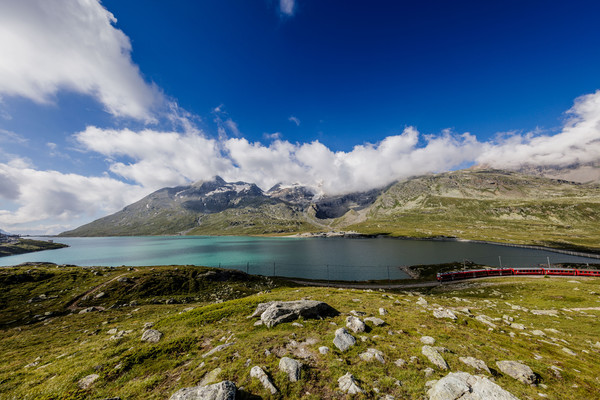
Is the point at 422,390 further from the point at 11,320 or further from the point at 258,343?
the point at 11,320

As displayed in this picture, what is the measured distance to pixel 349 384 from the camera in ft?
33.6

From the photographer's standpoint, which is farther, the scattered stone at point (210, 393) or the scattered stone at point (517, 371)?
the scattered stone at point (517, 371)

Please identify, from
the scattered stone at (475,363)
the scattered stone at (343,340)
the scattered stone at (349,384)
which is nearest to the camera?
the scattered stone at (349,384)

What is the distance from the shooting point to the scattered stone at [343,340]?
1412 centimetres

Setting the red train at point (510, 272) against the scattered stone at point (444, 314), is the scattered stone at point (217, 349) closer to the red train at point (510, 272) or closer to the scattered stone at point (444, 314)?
the scattered stone at point (444, 314)

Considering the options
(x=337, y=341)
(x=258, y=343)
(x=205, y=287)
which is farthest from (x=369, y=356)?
(x=205, y=287)

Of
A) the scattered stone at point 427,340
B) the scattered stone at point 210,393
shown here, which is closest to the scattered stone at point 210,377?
the scattered stone at point 210,393

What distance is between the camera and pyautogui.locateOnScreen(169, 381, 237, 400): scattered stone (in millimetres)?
8828

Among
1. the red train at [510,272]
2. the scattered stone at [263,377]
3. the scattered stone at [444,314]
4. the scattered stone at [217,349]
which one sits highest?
the scattered stone at [263,377]

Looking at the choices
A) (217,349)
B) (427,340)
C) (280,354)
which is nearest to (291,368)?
(280,354)

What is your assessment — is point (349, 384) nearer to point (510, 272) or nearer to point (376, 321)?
point (376, 321)

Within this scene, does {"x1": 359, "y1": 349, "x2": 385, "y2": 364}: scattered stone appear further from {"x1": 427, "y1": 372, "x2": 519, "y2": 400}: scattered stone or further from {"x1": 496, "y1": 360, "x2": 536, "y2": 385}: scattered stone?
{"x1": 496, "y1": 360, "x2": 536, "y2": 385}: scattered stone

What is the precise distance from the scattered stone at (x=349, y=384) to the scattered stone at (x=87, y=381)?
13925mm

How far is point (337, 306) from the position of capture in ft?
80.4
